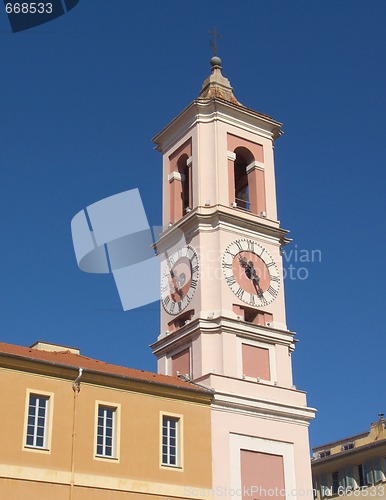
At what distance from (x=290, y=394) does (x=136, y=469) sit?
28.9ft

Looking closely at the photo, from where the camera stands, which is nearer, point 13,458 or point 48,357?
point 13,458

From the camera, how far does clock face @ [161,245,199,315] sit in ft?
130

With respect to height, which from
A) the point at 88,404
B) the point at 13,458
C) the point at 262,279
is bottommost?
the point at 13,458

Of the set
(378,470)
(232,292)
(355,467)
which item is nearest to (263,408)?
(232,292)

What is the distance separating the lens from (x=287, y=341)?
38.9 metres

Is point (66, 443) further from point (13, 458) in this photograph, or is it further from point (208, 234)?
point (208, 234)

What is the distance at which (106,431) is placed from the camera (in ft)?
103

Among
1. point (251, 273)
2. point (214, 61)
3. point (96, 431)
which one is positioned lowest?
point (96, 431)

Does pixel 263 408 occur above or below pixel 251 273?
below

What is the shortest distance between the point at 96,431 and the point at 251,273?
11837 mm

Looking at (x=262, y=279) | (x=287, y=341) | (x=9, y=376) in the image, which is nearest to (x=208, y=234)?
(x=262, y=279)

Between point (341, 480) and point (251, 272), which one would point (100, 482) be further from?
point (341, 480)

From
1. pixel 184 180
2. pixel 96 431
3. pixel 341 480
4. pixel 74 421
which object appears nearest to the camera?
pixel 74 421

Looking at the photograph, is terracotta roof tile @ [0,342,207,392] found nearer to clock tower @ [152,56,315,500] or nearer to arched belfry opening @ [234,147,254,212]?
clock tower @ [152,56,315,500]
